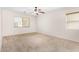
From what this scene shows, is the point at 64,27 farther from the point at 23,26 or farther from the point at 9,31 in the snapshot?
the point at 9,31

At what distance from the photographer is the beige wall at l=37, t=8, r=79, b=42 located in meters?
1.45

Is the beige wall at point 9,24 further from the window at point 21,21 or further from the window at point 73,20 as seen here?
the window at point 73,20

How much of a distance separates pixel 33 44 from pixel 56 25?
39 centimetres

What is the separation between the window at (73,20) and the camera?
1.44 m

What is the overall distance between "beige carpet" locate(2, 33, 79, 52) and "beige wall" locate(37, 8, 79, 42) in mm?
73

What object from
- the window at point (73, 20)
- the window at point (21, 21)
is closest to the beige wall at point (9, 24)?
the window at point (21, 21)

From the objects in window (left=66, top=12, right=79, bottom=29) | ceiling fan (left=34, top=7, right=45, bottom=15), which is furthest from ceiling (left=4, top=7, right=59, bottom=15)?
window (left=66, top=12, right=79, bottom=29)

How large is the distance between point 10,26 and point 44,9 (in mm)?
496

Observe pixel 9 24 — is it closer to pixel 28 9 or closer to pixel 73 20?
pixel 28 9

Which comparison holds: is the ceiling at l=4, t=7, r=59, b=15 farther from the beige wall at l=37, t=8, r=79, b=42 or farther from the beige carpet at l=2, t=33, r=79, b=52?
the beige carpet at l=2, t=33, r=79, b=52
